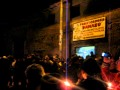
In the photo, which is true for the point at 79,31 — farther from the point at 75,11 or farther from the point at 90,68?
the point at 90,68

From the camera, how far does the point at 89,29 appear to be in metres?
19.0

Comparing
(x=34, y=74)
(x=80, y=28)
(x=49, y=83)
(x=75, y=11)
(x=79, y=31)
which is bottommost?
(x=49, y=83)

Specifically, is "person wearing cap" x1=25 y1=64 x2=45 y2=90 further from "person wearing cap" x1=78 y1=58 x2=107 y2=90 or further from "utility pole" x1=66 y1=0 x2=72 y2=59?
"utility pole" x1=66 y1=0 x2=72 y2=59

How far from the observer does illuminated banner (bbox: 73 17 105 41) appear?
17828 millimetres

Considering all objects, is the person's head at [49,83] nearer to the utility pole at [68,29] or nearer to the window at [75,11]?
the window at [75,11]

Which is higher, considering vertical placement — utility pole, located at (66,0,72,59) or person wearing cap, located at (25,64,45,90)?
utility pole, located at (66,0,72,59)

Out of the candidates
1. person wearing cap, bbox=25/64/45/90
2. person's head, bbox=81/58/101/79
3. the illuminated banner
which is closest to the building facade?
the illuminated banner

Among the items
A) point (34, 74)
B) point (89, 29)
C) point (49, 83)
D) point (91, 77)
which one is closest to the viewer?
point (49, 83)

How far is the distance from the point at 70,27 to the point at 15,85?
687 centimetres

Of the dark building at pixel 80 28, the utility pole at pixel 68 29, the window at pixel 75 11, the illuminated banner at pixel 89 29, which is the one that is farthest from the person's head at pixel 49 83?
the utility pole at pixel 68 29

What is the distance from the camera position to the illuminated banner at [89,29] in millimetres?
17828

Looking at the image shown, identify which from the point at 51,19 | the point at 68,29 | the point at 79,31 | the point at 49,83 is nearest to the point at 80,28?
the point at 79,31

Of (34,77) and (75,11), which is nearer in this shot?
(34,77)

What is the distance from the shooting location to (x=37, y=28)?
2591 centimetres
